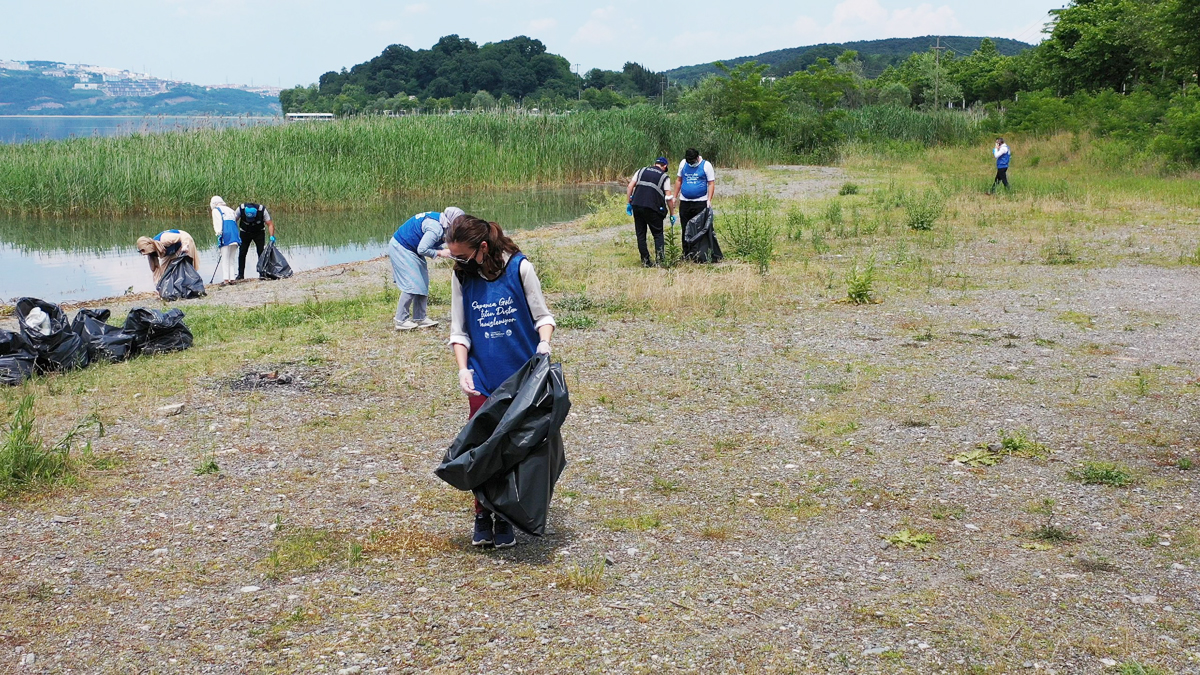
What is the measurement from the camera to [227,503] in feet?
19.9

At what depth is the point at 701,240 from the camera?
15.2 m

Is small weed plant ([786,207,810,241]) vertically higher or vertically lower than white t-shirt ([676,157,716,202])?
lower

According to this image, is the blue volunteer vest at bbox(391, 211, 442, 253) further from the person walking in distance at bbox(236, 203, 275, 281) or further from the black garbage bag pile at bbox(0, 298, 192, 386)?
Answer: the person walking in distance at bbox(236, 203, 275, 281)

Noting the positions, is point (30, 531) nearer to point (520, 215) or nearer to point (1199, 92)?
point (520, 215)

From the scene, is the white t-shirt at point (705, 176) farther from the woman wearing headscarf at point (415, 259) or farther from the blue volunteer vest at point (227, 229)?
the blue volunteer vest at point (227, 229)

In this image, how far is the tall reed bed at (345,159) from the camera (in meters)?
24.6

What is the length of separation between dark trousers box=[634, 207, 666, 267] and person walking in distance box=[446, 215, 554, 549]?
956 cm

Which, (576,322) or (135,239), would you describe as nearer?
(576,322)

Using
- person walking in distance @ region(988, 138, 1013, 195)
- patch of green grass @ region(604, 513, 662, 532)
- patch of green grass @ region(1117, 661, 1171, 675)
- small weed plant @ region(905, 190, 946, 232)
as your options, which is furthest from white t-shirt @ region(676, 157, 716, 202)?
person walking in distance @ region(988, 138, 1013, 195)

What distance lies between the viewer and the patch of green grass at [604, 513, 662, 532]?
5.66m

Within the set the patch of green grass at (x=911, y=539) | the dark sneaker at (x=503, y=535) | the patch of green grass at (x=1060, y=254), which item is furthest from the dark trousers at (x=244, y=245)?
the patch of green grass at (x=911, y=539)

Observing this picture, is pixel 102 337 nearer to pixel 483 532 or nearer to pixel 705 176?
pixel 483 532

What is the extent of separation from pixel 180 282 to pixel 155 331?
14.2 feet

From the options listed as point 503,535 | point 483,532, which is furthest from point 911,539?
point 483,532
